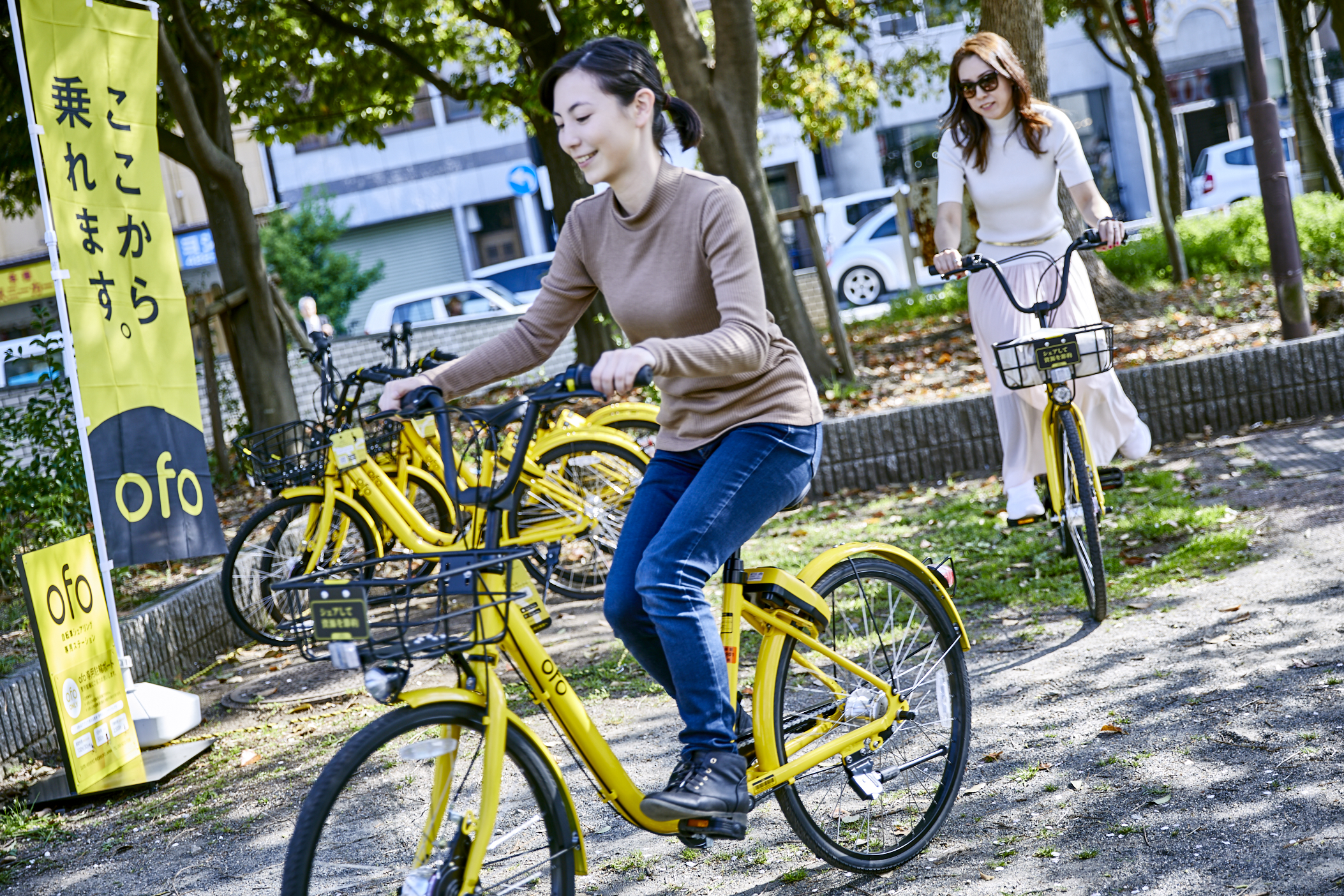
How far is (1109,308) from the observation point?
38.2 feet

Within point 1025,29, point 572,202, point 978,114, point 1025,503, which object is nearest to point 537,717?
point 1025,503

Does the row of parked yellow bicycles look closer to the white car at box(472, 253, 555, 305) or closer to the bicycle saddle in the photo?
the bicycle saddle

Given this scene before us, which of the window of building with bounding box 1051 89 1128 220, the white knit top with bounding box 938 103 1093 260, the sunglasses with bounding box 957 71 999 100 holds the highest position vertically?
the window of building with bounding box 1051 89 1128 220

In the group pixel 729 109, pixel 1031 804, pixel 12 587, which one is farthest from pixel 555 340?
pixel 729 109

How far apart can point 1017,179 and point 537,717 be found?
2.89 m

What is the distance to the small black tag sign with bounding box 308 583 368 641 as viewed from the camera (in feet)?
7.13

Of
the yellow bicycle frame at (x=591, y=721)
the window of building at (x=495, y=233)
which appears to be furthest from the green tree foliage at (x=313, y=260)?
the yellow bicycle frame at (x=591, y=721)

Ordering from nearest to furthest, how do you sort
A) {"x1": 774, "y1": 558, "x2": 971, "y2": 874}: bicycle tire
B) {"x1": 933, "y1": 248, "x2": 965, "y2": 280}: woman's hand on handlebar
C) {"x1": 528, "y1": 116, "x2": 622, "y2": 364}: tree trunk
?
{"x1": 774, "y1": 558, "x2": 971, "y2": 874}: bicycle tire, {"x1": 933, "y1": 248, "x2": 965, "y2": 280}: woman's hand on handlebar, {"x1": 528, "y1": 116, "x2": 622, "y2": 364}: tree trunk

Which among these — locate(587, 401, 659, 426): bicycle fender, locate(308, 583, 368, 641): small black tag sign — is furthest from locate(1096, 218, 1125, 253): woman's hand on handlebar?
locate(308, 583, 368, 641): small black tag sign

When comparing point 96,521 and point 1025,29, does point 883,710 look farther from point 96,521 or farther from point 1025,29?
point 1025,29

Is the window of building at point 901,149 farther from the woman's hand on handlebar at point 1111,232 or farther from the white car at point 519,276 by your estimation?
the woman's hand on handlebar at point 1111,232

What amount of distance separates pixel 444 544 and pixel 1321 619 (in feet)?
11.9

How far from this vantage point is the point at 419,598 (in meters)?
2.36

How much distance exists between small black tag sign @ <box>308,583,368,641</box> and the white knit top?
A: 12.2ft
